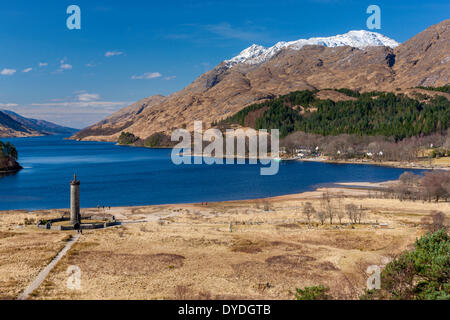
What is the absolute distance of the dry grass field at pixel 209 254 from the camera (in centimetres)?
3447

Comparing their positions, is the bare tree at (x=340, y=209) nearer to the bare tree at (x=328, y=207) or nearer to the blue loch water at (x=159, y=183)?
the bare tree at (x=328, y=207)

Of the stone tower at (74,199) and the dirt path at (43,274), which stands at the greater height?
the stone tower at (74,199)

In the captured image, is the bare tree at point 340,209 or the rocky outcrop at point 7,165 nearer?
the bare tree at point 340,209

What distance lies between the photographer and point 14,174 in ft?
480

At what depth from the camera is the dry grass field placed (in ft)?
113

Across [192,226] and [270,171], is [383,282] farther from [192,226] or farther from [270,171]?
[270,171]

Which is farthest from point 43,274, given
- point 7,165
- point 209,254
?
point 7,165

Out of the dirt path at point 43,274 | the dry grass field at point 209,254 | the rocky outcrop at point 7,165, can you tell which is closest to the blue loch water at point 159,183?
the rocky outcrop at point 7,165

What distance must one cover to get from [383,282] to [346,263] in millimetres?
12671

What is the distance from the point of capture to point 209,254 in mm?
45625

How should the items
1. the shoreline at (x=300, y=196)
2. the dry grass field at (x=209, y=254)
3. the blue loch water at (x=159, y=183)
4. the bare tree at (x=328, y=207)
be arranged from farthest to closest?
the blue loch water at (x=159, y=183), the shoreline at (x=300, y=196), the bare tree at (x=328, y=207), the dry grass field at (x=209, y=254)

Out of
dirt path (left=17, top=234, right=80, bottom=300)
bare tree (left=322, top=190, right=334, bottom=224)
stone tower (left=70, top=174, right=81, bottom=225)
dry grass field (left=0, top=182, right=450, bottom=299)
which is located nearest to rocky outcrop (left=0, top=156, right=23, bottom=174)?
dry grass field (left=0, top=182, right=450, bottom=299)

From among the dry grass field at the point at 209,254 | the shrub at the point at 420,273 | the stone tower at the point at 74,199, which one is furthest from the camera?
the stone tower at the point at 74,199

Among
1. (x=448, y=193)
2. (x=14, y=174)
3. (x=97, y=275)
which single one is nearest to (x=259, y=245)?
(x=97, y=275)
